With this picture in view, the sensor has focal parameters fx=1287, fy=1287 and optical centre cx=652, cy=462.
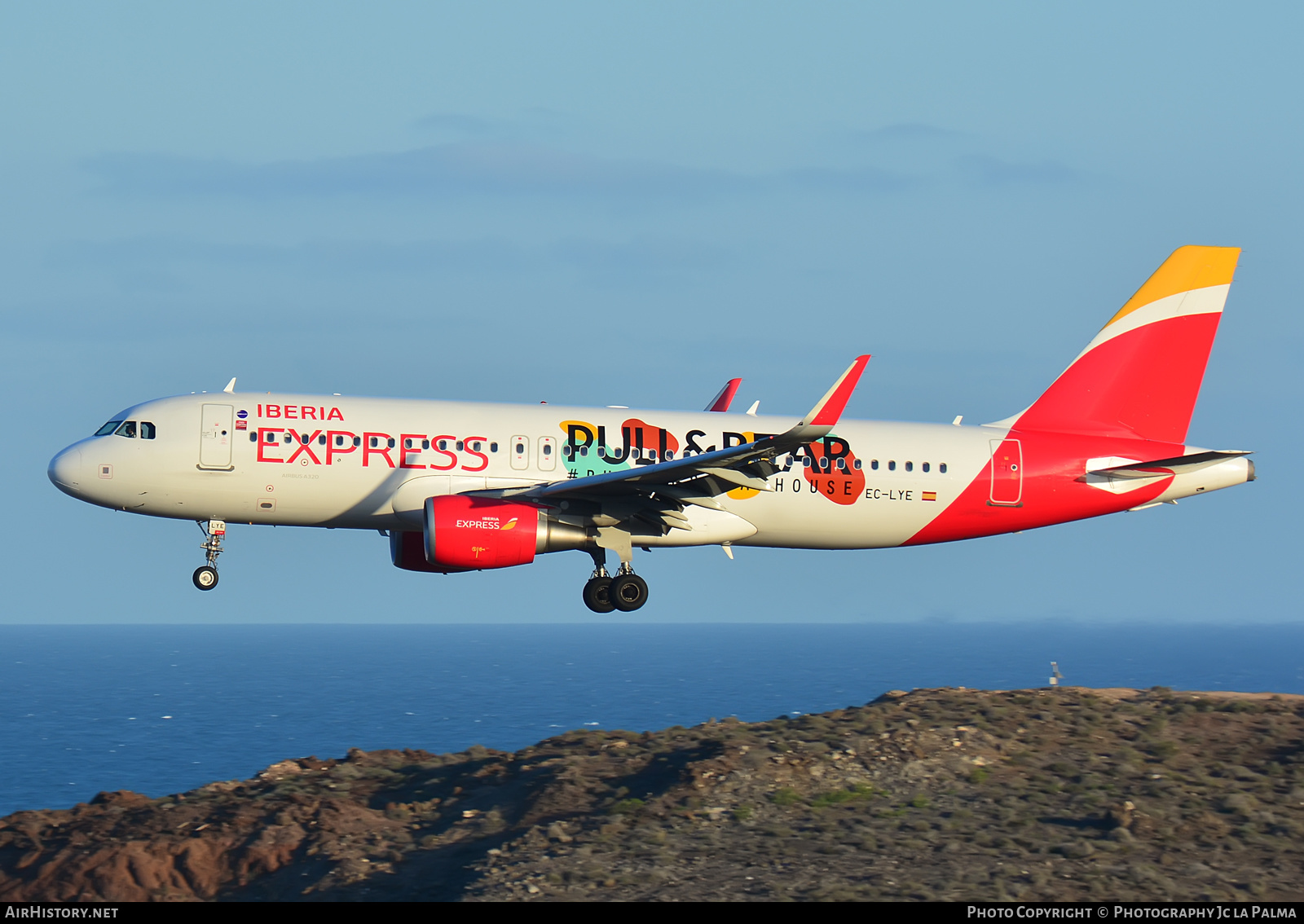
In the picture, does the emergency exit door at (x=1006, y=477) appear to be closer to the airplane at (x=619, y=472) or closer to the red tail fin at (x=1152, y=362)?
the airplane at (x=619, y=472)

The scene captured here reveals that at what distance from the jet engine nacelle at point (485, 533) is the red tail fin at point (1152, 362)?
1323 cm

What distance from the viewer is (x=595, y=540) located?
29.8m

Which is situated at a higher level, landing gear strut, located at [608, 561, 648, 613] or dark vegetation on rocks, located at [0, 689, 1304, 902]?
landing gear strut, located at [608, 561, 648, 613]

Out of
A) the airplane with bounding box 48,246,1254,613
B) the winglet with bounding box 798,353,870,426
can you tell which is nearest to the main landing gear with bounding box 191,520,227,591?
the airplane with bounding box 48,246,1254,613

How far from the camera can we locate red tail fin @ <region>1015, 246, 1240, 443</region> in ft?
111

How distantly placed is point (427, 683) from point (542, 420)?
175837mm

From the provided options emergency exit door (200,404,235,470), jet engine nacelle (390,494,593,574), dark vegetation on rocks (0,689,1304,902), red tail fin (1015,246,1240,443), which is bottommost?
dark vegetation on rocks (0,689,1304,902)

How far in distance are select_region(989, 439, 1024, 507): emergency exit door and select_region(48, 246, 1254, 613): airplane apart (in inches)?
1.8

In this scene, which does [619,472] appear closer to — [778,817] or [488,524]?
[488,524]

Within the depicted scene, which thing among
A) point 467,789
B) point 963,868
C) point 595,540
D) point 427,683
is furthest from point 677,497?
point 427,683

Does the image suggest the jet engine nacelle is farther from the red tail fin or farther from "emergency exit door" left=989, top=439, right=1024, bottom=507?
the red tail fin

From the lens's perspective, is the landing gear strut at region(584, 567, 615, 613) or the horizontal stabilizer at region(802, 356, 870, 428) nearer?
the horizontal stabilizer at region(802, 356, 870, 428)

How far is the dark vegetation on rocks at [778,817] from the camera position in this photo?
18.0 meters

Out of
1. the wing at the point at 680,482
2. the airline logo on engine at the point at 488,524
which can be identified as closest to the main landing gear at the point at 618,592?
the wing at the point at 680,482
